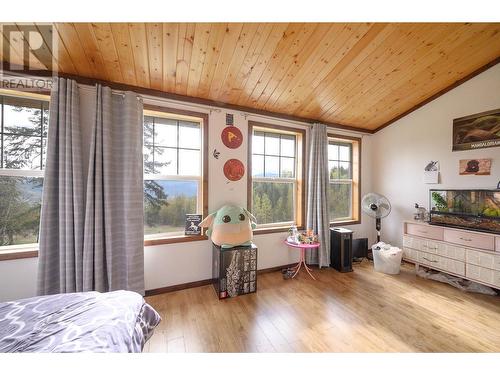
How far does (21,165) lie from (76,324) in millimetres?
1848

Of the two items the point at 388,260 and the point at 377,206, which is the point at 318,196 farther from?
the point at 388,260

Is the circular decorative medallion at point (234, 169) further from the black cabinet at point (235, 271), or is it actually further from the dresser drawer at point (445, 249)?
the dresser drawer at point (445, 249)

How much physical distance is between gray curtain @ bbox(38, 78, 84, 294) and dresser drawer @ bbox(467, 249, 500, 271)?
413 cm

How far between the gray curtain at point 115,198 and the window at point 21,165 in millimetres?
537

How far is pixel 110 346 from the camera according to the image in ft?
2.45

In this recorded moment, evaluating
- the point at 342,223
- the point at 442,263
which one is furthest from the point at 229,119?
the point at 442,263

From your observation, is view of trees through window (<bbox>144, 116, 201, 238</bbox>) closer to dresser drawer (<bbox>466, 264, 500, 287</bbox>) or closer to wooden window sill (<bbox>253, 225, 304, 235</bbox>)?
wooden window sill (<bbox>253, 225, 304, 235</bbox>)

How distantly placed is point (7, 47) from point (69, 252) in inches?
68.1

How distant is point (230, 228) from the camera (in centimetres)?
215

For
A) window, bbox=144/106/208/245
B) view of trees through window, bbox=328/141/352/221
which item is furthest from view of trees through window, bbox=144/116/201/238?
view of trees through window, bbox=328/141/352/221

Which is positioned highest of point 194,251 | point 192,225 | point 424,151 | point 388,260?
point 424,151

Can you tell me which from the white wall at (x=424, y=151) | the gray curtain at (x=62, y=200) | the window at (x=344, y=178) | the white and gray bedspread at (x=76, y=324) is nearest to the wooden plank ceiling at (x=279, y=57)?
the white wall at (x=424, y=151)
